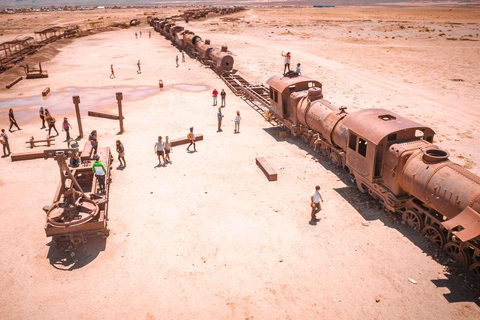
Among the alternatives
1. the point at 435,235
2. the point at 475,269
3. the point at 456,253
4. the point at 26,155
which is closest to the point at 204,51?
the point at 26,155

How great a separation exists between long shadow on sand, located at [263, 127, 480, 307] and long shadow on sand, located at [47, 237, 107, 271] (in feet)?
30.1

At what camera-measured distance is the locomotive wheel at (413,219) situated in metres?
10.9

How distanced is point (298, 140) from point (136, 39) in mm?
49738

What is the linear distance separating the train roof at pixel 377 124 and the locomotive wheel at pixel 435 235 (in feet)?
10.3

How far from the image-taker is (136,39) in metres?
58.8

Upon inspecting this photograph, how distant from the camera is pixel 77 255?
10336 mm

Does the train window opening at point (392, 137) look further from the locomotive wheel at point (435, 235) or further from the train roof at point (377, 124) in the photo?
the locomotive wheel at point (435, 235)

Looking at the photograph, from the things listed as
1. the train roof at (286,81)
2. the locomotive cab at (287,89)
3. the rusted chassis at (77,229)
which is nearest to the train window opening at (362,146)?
the locomotive cab at (287,89)

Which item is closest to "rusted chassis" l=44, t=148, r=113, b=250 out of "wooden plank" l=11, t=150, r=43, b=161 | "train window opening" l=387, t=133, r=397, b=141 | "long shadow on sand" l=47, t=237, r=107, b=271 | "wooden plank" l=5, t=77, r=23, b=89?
"long shadow on sand" l=47, t=237, r=107, b=271

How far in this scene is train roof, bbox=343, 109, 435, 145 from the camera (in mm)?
11297

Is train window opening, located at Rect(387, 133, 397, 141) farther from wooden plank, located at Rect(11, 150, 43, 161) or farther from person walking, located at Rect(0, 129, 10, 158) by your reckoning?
person walking, located at Rect(0, 129, 10, 158)

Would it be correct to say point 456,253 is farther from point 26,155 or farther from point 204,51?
point 204,51

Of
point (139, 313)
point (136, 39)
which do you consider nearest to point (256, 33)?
point (136, 39)

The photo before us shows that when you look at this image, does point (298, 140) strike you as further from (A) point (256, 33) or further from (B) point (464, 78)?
(A) point (256, 33)
